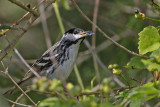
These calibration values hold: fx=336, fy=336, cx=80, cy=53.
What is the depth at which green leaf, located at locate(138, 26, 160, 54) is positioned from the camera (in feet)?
8.99

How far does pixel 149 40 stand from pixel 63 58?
226 centimetres

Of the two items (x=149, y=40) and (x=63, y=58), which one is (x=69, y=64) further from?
(x=149, y=40)

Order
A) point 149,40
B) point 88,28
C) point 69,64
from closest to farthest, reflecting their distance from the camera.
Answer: point 149,40 < point 69,64 < point 88,28

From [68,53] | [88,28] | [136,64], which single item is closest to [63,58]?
[68,53]

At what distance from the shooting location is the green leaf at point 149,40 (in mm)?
2741

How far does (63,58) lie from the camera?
489 cm

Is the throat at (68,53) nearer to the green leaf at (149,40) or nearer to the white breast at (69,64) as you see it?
the white breast at (69,64)

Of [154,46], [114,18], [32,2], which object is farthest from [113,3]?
[154,46]

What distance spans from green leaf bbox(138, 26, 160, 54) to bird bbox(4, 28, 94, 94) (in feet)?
6.01

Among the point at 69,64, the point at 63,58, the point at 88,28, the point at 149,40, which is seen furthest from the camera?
the point at 88,28

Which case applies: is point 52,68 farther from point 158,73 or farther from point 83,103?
point 83,103

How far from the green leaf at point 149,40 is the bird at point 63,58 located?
183 centimetres

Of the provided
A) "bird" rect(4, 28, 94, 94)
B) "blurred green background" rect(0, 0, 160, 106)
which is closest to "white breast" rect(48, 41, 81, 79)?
"bird" rect(4, 28, 94, 94)

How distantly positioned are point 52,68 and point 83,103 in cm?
320
